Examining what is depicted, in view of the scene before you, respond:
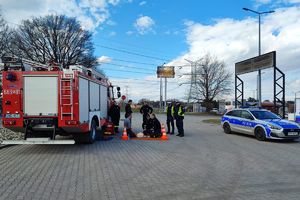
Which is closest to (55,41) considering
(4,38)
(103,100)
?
(4,38)

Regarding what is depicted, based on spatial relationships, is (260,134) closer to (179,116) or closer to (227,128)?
(227,128)

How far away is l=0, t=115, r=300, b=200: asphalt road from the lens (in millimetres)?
6160

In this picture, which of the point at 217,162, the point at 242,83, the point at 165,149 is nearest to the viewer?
the point at 217,162

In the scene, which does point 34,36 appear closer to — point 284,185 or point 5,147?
point 5,147

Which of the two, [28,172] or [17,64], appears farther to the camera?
[17,64]

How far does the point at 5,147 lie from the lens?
12.0m

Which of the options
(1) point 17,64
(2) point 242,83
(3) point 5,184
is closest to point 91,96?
(1) point 17,64

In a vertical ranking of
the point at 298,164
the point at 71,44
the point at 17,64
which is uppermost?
the point at 71,44

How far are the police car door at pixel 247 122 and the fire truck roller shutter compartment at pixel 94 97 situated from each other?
7.12m

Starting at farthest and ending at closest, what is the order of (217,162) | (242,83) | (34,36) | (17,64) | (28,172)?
(34,36)
(242,83)
(17,64)
(217,162)
(28,172)

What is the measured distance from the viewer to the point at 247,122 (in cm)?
1603

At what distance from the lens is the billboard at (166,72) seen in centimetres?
6756

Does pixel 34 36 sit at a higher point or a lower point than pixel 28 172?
higher

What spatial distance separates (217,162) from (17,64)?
704 centimetres
